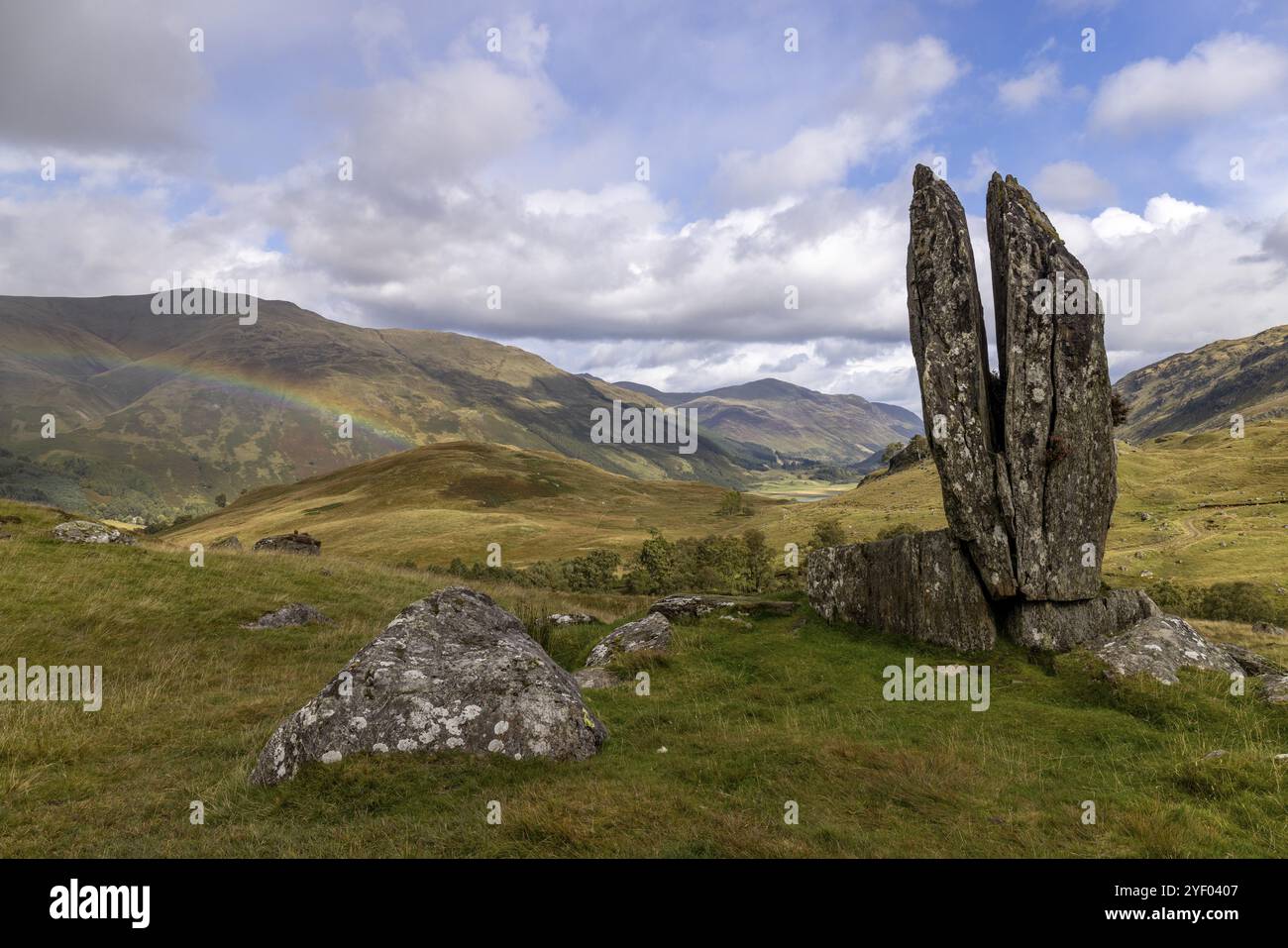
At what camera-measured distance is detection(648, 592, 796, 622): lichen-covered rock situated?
25.1m

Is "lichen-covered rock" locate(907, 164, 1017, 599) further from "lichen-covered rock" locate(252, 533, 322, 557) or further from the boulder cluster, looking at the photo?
"lichen-covered rock" locate(252, 533, 322, 557)

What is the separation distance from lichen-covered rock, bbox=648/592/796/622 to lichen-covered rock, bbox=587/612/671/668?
2191 millimetres

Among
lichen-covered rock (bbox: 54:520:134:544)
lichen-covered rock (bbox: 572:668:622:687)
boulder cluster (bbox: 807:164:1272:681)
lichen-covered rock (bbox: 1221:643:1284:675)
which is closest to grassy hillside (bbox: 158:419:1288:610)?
lichen-covered rock (bbox: 1221:643:1284:675)

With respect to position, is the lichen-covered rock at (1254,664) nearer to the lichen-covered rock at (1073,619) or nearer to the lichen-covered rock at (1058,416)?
the lichen-covered rock at (1073,619)

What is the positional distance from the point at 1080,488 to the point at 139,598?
32443 millimetres

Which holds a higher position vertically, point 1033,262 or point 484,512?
point 1033,262

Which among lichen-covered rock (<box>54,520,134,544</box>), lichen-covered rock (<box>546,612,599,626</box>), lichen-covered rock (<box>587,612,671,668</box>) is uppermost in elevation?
lichen-covered rock (<box>54,520,134,544</box>)

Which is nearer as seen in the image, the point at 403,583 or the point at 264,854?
the point at 264,854

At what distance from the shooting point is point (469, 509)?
124 m

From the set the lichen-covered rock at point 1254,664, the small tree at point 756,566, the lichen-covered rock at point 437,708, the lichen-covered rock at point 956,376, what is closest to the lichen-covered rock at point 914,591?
the lichen-covered rock at point 956,376

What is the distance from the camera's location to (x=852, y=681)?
1770cm
